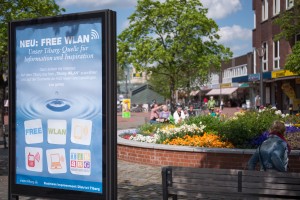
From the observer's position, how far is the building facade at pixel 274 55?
32125 millimetres

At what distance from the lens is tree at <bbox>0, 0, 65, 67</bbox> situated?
14.8 metres

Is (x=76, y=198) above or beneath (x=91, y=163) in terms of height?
beneath

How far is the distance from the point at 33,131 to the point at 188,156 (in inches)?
232

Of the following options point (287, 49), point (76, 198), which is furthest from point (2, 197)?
point (287, 49)

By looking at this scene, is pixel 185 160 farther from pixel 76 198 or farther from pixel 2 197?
pixel 76 198

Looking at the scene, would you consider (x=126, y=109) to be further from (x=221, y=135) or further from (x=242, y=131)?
(x=242, y=131)

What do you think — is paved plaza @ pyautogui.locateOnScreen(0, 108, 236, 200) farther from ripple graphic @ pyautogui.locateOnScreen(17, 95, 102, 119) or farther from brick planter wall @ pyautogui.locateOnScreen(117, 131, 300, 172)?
→ ripple graphic @ pyautogui.locateOnScreen(17, 95, 102, 119)

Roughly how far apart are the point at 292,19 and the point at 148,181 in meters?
14.3

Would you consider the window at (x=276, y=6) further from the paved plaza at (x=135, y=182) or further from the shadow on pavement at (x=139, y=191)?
the shadow on pavement at (x=139, y=191)

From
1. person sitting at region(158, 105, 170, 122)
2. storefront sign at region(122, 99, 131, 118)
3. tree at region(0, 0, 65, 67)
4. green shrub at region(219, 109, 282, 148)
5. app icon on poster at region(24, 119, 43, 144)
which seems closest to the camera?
app icon on poster at region(24, 119, 43, 144)

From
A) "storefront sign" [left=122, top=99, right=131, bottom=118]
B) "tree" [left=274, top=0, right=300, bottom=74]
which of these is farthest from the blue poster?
"storefront sign" [left=122, top=99, right=131, bottom=118]

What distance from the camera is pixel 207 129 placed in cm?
1285

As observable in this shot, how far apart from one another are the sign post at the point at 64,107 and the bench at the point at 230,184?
1489mm

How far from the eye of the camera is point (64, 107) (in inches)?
191
